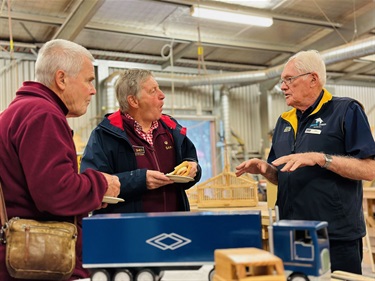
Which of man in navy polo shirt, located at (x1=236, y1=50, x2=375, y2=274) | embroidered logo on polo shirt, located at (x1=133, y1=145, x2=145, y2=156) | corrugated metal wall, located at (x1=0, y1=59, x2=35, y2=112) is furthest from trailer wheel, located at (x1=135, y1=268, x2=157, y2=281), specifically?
corrugated metal wall, located at (x1=0, y1=59, x2=35, y2=112)

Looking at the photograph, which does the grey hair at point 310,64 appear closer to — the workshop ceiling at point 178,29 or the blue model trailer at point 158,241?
the blue model trailer at point 158,241

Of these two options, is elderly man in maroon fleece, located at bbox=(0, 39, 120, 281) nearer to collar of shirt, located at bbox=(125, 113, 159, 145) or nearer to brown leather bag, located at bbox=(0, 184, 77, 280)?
brown leather bag, located at bbox=(0, 184, 77, 280)

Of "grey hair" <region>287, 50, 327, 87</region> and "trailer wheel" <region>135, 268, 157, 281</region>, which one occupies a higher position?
"grey hair" <region>287, 50, 327, 87</region>

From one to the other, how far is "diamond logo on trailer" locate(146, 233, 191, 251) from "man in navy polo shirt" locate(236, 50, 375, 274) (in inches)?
28.8

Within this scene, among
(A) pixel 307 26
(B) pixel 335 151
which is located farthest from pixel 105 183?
(A) pixel 307 26

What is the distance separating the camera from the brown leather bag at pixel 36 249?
1.58 metres

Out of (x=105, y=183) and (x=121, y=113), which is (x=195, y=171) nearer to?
(x=121, y=113)

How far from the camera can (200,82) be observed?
981 cm

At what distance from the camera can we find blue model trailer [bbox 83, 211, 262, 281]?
4.59 ft

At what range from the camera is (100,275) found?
142cm

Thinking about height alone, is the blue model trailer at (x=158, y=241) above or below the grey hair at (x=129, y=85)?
below

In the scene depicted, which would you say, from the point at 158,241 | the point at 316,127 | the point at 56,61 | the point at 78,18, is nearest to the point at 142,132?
the point at 56,61

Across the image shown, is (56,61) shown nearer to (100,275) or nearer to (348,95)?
(100,275)

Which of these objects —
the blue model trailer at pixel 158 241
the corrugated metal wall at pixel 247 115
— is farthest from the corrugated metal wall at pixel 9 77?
the blue model trailer at pixel 158 241
